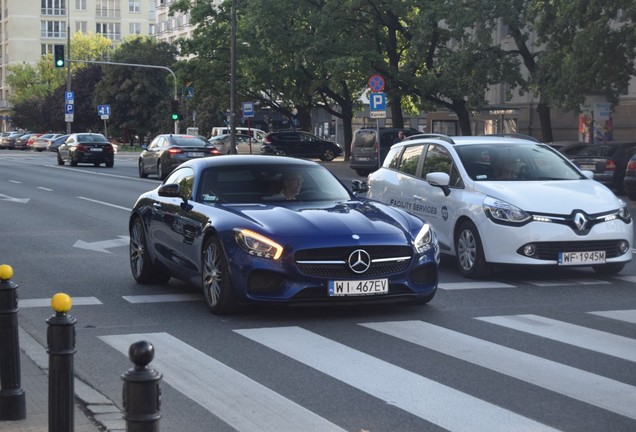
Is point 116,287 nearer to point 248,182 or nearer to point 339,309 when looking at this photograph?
point 248,182

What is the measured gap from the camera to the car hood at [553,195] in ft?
40.4

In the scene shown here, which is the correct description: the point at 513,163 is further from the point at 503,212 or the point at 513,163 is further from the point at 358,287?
the point at 358,287

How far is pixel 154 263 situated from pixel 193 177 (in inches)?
40.8

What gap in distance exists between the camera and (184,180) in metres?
11.7

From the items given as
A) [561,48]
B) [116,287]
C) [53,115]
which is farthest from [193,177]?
[53,115]

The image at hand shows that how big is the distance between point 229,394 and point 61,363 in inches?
77.4

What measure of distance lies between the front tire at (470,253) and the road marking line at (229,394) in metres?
4.61

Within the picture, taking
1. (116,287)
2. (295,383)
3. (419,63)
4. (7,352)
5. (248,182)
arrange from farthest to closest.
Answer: (419,63), (116,287), (248,182), (295,383), (7,352)

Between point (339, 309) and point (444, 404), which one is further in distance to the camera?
point (339, 309)

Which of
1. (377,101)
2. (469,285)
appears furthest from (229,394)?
(377,101)

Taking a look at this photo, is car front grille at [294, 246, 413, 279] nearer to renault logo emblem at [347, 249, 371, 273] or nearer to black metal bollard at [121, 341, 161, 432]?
renault logo emblem at [347, 249, 371, 273]

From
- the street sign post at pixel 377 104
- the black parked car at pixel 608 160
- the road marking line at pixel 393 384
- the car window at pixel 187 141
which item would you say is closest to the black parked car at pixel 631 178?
the black parked car at pixel 608 160

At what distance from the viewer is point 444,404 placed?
265 inches

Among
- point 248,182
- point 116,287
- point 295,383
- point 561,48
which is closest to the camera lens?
point 295,383
